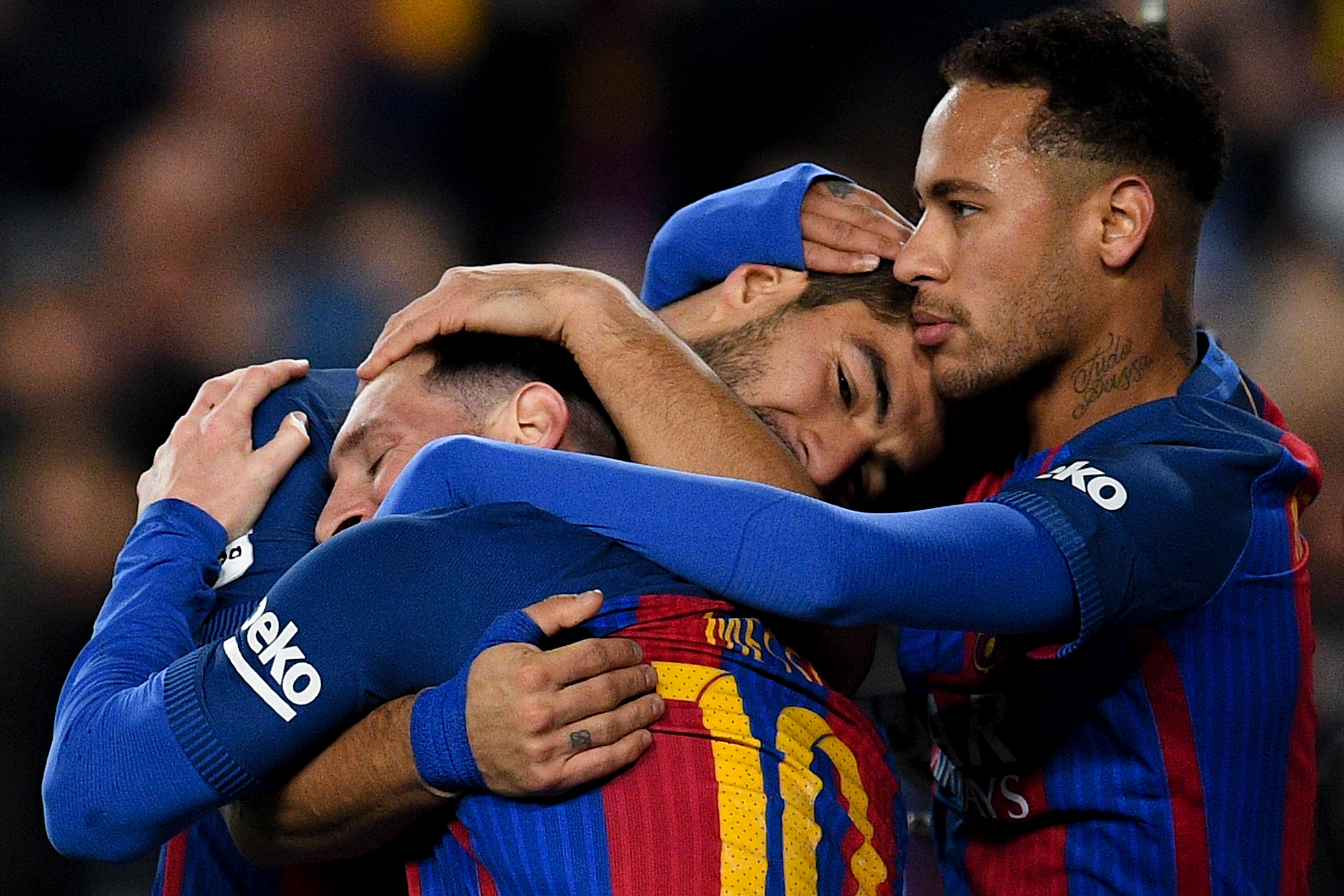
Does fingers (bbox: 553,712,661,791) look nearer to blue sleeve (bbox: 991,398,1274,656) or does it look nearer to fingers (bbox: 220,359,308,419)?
blue sleeve (bbox: 991,398,1274,656)

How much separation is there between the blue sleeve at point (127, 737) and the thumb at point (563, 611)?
383 mm

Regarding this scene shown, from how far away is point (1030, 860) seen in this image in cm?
202

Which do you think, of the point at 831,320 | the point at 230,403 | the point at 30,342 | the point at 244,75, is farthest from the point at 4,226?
the point at 831,320

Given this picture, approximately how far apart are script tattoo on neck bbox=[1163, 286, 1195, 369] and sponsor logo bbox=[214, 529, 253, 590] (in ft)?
4.43

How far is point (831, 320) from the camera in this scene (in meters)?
2.29

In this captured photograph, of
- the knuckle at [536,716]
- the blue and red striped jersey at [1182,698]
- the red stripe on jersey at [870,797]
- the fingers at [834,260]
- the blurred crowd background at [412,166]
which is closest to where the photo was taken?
the knuckle at [536,716]

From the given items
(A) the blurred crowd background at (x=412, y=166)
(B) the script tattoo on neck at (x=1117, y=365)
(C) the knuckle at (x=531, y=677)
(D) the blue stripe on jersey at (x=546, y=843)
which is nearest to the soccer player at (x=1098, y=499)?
(B) the script tattoo on neck at (x=1117, y=365)

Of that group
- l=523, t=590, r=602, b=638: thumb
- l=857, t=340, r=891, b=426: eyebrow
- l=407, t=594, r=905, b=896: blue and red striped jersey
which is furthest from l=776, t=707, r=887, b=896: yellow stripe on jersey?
l=857, t=340, r=891, b=426: eyebrow

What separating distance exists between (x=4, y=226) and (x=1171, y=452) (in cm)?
333

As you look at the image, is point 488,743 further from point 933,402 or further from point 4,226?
point 4,226

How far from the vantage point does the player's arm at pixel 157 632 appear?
1473 mm

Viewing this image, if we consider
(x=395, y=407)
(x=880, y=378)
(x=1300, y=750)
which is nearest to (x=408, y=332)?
(x=395, y=407)

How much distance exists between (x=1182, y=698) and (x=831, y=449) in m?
0.64

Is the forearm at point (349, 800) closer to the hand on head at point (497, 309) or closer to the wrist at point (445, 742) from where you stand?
the wrist at point (445, 742)
